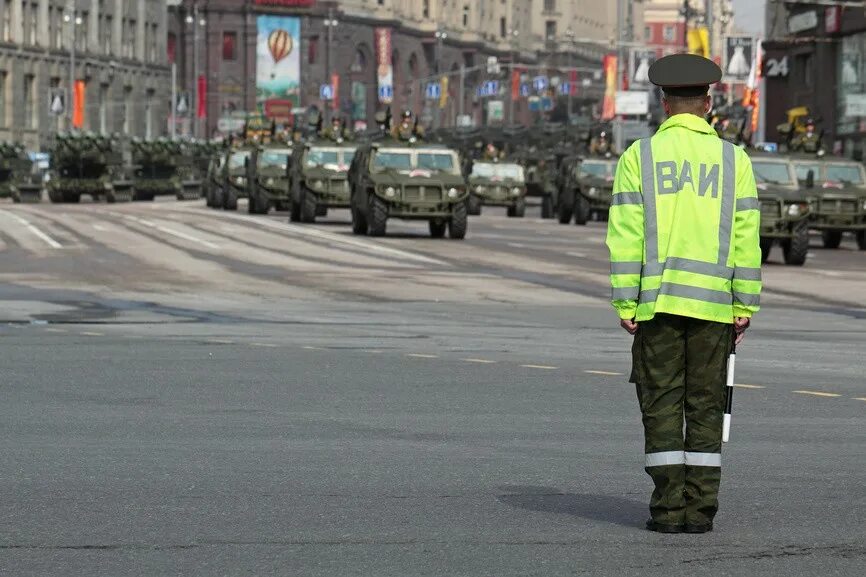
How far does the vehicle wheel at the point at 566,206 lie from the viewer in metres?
55.1

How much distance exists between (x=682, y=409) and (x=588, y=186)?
4648 cm

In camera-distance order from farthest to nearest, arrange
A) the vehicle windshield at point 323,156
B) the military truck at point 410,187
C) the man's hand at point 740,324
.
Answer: the vehicle windshield at point 323,156, the military truck at point 410,187, the man's hand at point 740,324

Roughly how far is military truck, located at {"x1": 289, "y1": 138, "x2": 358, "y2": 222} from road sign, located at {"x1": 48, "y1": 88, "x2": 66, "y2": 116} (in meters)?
54.7

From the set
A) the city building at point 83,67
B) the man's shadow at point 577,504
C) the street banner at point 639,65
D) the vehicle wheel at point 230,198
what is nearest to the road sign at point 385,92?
the city building at point 83,67

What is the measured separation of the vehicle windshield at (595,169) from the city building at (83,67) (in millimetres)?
53363

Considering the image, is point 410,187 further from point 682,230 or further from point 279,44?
point 279,44

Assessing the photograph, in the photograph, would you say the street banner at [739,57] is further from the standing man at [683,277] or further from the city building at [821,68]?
the standing man at [683,277]

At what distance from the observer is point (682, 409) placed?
8.05 meters

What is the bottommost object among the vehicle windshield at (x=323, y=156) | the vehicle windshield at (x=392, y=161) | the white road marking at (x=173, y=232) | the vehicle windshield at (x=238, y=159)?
the white road marking at (x=173, y=232)

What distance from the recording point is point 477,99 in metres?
175

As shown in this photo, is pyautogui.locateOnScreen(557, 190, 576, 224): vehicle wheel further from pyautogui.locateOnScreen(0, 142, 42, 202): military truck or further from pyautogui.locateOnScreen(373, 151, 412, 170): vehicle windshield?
pyautogui.locateOnScreen(0, 142, 42, 202): military truck

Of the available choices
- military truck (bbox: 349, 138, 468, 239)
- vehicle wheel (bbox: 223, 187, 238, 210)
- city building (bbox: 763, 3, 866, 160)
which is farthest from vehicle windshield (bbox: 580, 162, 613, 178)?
vehicle wheel (bbox: 223, 187, 238, 210)

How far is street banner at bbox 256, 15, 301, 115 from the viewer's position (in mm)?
145000

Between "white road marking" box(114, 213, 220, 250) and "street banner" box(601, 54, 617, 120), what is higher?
"street banner" box(601, 54, 617, 120)
